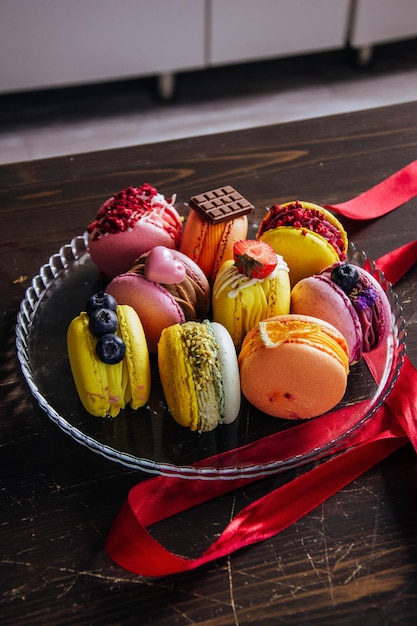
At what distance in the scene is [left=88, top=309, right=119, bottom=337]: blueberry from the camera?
787mm

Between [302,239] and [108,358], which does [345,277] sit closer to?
[302,239]

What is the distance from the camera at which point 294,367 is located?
782mm

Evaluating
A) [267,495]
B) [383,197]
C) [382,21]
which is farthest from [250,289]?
[382,21]

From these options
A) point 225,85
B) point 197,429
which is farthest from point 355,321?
point 225,85

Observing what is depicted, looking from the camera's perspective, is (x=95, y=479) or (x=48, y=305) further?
(x=48, y=305)

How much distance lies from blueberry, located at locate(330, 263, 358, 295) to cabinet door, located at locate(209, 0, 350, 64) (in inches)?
65.3

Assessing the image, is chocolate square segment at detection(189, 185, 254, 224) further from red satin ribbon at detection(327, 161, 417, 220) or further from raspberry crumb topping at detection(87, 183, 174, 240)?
red satin ribbon at detection(327, 161, 417, 220)

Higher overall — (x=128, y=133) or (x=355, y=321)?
(x=355, y=321)

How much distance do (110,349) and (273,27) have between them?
6.17 feet

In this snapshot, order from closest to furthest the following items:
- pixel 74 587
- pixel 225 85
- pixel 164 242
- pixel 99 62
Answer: pixel 74 587 < pixel 164 242 < pixel 99 62 < pixel 225 85

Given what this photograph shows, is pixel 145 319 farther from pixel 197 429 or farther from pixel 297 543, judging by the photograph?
pixel 297 543

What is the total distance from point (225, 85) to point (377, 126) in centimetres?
140

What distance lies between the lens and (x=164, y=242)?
3.20 ft

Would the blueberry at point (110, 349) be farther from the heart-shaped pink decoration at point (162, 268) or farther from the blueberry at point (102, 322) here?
the heart-shaped pink decoration at point (162, 268)
